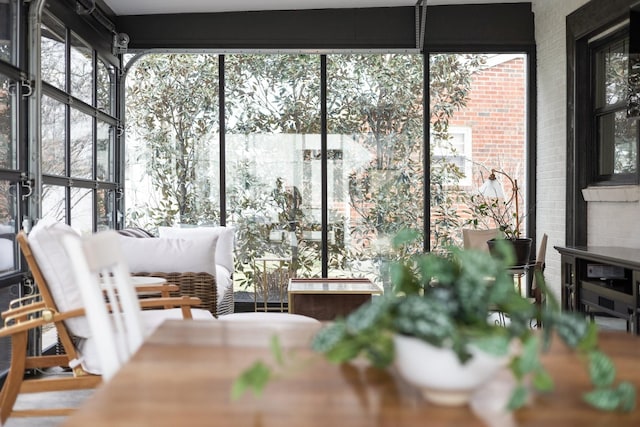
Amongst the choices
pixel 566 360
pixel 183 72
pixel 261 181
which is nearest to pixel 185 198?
pixel 261 181

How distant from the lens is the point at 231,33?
6.51 metres

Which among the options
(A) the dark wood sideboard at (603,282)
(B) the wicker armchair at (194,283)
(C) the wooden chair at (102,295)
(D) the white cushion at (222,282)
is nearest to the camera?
(C) the wooden chair at (102,295)

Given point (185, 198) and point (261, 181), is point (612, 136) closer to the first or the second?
point (261, 181)

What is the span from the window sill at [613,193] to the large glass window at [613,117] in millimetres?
108

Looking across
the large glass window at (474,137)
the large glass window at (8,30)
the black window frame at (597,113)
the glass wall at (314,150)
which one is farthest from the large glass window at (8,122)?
the black window frame at (597,113)

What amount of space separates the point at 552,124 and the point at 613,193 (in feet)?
4.41

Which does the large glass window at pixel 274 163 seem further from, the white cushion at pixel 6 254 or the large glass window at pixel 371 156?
the white cushion at pixel 6 254

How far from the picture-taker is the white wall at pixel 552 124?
19.4 feet

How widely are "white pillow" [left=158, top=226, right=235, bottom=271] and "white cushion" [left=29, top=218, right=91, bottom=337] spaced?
307cm

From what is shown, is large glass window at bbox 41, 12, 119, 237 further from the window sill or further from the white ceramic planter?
the window sill

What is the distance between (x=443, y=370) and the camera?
1176 millimetres

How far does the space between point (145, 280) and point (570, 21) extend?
4.12 meters

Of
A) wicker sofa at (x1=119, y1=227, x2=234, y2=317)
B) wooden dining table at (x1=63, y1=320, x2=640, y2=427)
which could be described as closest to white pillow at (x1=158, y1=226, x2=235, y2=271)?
wicker sofa at (x1=119, y1=227, x2=234, y2=317)

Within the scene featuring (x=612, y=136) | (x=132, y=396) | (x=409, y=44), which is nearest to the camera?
(x=132, y=396)
